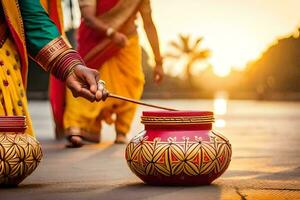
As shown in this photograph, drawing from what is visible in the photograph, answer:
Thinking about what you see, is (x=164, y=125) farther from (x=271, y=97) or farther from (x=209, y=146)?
(x=271, y=97)

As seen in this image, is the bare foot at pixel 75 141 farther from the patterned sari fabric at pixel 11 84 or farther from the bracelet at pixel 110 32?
the patterned sari fabric at pixel 11 84

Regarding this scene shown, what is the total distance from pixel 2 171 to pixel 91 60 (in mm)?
4915

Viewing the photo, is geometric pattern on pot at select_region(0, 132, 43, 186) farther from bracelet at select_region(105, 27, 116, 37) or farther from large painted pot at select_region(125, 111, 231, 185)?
bracelet at select_region(105, 27, 116, 37)

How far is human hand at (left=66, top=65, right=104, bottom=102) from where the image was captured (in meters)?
4.11

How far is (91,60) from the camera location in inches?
357

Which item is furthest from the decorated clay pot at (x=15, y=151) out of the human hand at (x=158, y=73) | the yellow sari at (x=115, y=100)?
the yellow sari at (x=115, y=100)

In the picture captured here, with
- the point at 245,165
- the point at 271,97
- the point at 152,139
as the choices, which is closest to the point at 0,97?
the point at 152,139

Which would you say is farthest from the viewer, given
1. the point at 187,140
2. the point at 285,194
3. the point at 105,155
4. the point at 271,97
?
the point at 271,97

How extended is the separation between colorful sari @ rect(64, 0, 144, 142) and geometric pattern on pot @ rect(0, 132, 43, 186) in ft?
14.3

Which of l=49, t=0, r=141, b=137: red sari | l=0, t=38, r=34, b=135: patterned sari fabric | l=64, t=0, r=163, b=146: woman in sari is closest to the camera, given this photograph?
l=0, t=38, r=34, b=135: patterned sari fabric

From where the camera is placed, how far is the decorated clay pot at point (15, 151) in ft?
13.9

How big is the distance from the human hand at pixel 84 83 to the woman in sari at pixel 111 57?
13.7ft

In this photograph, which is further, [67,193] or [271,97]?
[271,97]

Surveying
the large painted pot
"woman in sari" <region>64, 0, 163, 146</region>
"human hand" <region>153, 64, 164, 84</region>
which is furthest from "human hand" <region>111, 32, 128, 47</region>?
the large painted pot
